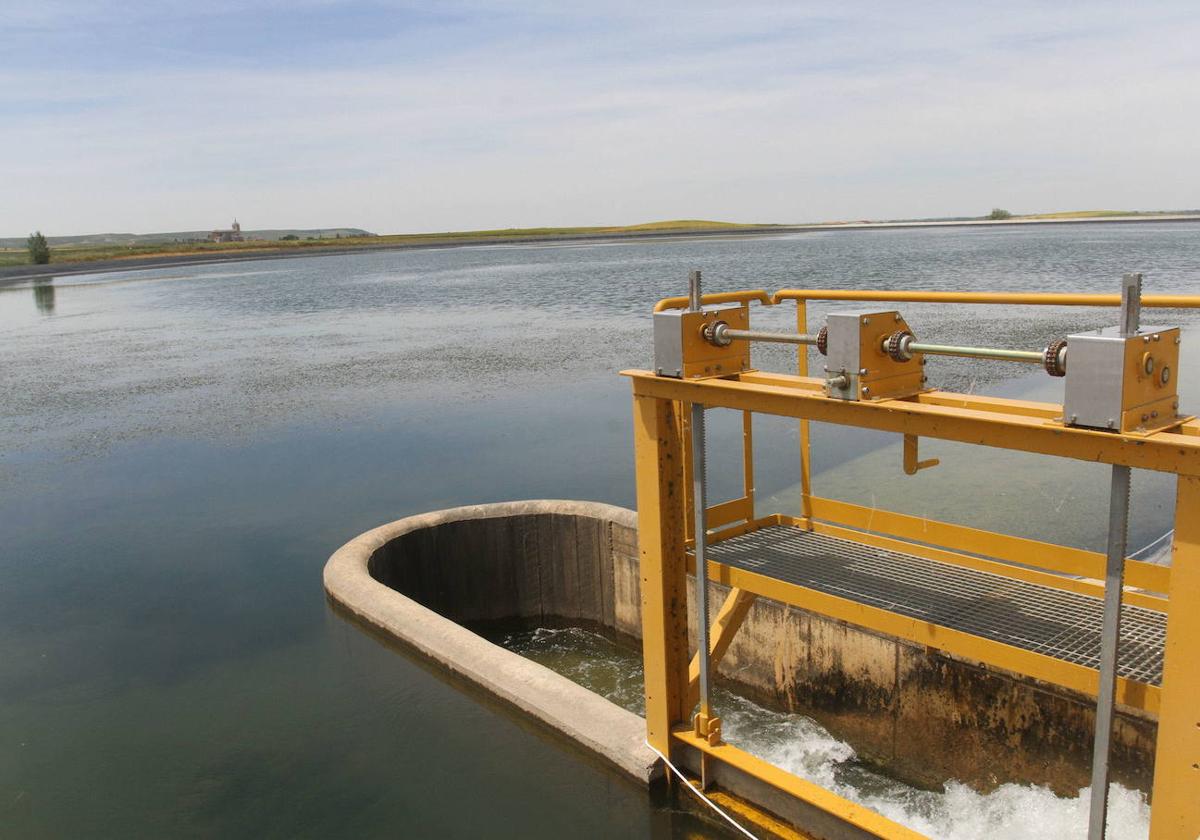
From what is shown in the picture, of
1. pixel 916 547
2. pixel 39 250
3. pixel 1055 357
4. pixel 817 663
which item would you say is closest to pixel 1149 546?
pixel 817 663

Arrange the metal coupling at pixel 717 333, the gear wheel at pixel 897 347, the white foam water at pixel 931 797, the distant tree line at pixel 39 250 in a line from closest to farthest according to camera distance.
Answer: the gear wheel at pixel 897 347 → the metal coupling at pixel 717 333 → the white foam water at pixel 931 797 → the distant tree line at pixel 39 250

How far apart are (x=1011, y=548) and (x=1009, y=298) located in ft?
3.98

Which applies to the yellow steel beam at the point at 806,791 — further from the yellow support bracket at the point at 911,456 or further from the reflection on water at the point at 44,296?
the reflection on water at the point at 44,296

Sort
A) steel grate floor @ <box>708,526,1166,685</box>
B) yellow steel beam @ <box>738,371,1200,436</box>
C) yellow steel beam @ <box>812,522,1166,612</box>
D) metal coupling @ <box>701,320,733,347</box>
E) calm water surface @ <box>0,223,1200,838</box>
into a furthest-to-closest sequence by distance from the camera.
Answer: calm water surface @ <box>0,223,1200,838</box> → metal coupling @ <box>701,320,733,347</box> → yellow steel beam @ <box>812,522,1166,612</box> → steel grate floor @ <box>708,526,1166,685</box> → yellow steel beam @ <box>738,371,1200,436</box>

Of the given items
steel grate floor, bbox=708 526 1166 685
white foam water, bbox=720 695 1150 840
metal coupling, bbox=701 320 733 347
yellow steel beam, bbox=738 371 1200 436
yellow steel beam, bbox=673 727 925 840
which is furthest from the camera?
white foam water, bbox=720 695 1150 840

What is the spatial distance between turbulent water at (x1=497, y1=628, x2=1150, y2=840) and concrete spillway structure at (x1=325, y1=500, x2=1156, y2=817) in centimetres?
9

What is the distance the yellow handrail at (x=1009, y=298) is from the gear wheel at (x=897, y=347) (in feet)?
0.94

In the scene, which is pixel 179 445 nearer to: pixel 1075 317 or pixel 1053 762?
pixel 1053 762

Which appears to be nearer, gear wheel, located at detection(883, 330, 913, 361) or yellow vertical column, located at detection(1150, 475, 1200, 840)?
yellow vertical column, located at detection(1150, 475, 1200, 840)

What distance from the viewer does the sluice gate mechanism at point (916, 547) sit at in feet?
10.1

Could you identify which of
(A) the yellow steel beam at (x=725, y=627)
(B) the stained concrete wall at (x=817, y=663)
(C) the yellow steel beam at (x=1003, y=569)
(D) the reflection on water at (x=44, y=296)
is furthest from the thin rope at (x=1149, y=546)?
(D) the reflection on water at (x=44, y=296)

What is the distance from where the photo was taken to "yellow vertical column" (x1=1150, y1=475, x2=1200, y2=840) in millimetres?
2975

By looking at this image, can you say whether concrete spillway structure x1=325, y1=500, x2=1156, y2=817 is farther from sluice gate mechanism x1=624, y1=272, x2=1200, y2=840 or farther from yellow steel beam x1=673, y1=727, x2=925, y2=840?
sluice gate mechanism x1=624, y1=272, x2=1200, y2=840

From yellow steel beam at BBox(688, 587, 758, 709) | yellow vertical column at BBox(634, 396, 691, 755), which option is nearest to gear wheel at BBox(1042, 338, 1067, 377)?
yellow vertical column at BBox(634, 396, 691, 755)
